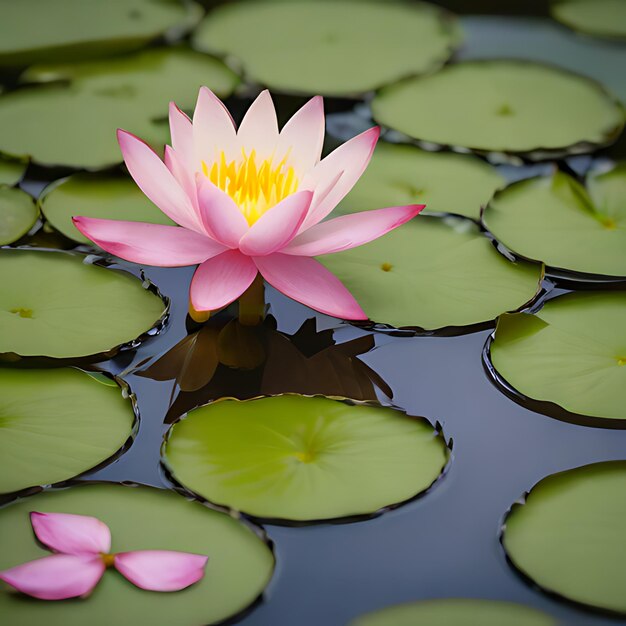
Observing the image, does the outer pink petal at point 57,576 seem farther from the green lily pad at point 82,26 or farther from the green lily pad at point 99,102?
the green lily pad at point 82,26

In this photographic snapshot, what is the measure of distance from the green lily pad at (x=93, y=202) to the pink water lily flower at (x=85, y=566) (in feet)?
1.82

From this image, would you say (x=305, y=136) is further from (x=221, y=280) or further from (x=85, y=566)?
(x=85, y=566)

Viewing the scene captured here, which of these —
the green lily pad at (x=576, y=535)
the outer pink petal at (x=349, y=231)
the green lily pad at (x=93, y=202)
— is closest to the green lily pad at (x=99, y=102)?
the green lily pad at (x=93, y=202)

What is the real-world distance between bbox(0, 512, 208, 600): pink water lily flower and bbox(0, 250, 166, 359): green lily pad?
29 cm

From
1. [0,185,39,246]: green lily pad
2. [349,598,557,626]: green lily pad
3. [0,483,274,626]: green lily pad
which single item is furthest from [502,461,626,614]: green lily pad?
[0,185,39,246]: green lily pad

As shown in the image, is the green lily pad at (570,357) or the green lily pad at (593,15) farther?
the green lily pad at (593,15)

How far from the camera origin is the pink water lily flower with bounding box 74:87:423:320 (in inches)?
44.3

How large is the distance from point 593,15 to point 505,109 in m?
0.56

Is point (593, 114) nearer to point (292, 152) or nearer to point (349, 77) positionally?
point (349, 77)

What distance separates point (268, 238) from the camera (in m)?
1.13

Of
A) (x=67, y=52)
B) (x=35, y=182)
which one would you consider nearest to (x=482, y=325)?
(x=35, y=182)

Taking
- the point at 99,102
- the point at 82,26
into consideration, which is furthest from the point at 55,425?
the point at 82,26

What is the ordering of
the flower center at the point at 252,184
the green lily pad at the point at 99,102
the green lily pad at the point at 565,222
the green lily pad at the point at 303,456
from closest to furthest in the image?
the green lily pad at the point at 303,456 → the flower center at the point at 252,184 → the green lily pad at the point at 565,222 → the green lily pad at the point at 99,102

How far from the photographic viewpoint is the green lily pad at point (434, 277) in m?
1.25
